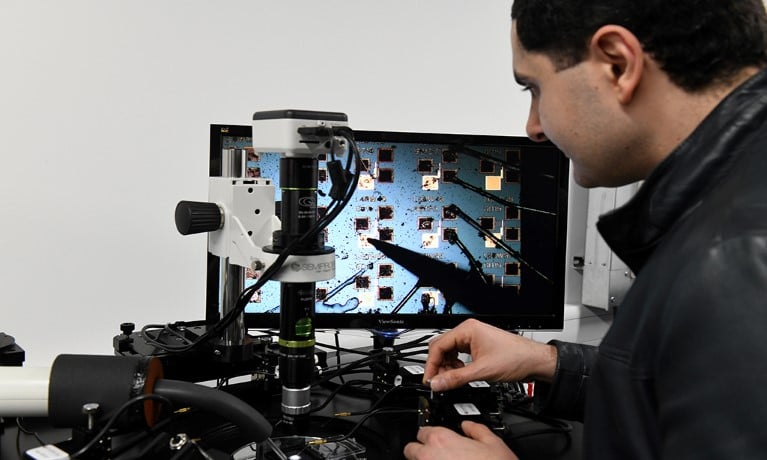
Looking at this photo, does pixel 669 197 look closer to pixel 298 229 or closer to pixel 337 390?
pixel 298 229

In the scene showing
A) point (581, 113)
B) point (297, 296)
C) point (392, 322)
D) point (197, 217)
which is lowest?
point (392, 322)

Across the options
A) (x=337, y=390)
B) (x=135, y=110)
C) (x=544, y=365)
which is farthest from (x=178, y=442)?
(x=135, y=110)

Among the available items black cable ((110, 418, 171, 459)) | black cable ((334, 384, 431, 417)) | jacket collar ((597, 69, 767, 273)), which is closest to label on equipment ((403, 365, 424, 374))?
black cable ((334, 384, 431, 417))

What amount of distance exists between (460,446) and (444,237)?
1.82 ft

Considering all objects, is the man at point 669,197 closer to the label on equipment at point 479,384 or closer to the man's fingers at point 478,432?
the man's fingers at point 478,432

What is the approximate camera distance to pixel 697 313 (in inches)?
18.9

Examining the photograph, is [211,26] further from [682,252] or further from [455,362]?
[682,252]

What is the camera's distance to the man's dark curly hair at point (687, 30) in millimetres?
627

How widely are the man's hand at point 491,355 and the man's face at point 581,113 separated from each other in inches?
14.2

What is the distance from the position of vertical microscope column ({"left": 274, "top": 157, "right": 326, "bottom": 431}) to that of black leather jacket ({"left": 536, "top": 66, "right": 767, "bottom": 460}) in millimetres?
386

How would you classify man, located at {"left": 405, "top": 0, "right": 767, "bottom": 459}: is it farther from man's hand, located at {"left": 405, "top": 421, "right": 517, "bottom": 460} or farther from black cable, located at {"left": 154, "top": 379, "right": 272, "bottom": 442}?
black cable, located at {"left": 154, "top": 379, "right": 272, "bottom": 442}

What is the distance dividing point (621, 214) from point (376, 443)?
1.74ft

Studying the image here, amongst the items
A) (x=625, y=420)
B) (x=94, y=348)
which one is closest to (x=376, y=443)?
(x=625, y=420)

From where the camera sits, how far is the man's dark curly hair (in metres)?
0.63
